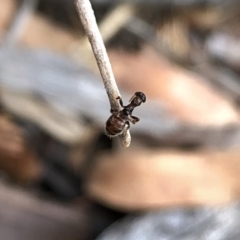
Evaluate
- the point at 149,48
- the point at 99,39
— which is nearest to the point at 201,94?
the point at 149,48

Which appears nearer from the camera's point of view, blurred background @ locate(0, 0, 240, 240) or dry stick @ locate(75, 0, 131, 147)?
dry stick @ locate(75, 0, 131, 147)

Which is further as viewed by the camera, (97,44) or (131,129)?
(131,129)

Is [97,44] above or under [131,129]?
under

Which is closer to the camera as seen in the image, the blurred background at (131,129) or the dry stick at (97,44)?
the dry stick at (97,44)

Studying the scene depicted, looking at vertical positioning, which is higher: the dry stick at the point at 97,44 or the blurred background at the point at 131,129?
the blurred background at the point at 131,129

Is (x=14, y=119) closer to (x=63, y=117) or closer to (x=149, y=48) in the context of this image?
(x=63, y=117)

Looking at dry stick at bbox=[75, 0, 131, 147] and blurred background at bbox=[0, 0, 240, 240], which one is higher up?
blurred background at bbox=[0, 0, 240, 240]
